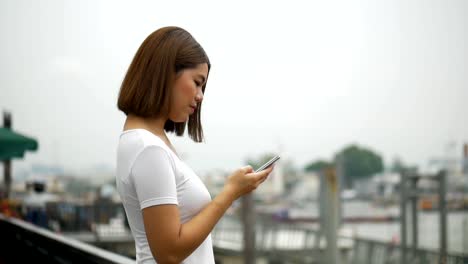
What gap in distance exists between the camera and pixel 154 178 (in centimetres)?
115

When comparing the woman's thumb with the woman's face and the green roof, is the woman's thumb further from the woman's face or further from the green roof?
the green roof

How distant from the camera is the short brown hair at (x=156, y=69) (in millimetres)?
1223

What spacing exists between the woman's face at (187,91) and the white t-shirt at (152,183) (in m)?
0.07

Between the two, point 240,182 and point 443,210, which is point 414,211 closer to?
point 443,210

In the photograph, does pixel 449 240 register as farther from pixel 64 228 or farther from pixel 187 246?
pixel 187 246

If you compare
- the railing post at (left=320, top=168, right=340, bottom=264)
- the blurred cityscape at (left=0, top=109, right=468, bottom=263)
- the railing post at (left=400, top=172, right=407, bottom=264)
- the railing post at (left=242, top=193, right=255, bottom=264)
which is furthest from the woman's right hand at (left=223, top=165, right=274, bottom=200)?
the railing post at (left=242, top=193, right=255, bottom=264)

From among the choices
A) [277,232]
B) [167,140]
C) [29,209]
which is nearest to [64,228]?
[29,209]

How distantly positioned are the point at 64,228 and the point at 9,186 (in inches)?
114

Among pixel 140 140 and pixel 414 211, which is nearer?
pixel 140 140

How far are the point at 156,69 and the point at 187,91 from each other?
7cm

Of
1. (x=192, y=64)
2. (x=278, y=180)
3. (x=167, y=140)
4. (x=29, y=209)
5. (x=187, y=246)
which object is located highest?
(x=192, y=64)

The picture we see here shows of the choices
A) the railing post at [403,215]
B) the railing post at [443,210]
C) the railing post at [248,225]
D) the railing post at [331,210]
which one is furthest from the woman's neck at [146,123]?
the railing post at [248,225]

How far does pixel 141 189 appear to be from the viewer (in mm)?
1150

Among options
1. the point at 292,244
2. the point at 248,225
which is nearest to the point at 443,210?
the point at 248,225
